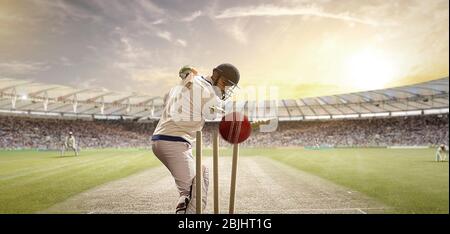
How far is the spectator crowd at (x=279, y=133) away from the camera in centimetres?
3619

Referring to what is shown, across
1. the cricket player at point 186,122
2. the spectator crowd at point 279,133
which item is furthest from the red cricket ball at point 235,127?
the spectator crowd at point 279,133

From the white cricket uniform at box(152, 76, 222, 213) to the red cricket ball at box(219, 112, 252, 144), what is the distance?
189 millimetres

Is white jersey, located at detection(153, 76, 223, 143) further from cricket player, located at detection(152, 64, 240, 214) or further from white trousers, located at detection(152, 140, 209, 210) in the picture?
white trousers, located at detection(152, 140, 209, 210)

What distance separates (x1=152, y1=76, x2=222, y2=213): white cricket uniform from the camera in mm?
3986

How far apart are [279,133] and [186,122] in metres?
48.1

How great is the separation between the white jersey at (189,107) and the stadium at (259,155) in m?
0.87

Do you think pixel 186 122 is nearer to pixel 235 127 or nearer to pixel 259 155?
pixel 235 127

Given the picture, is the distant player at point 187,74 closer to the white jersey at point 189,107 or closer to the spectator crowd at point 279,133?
the white jersey at point 189,107

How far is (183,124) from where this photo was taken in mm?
4039

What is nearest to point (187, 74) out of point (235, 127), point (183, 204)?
point (235, 127)

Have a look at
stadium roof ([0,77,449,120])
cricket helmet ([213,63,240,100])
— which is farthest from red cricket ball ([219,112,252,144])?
stadium roof ([0,77,449,120])
